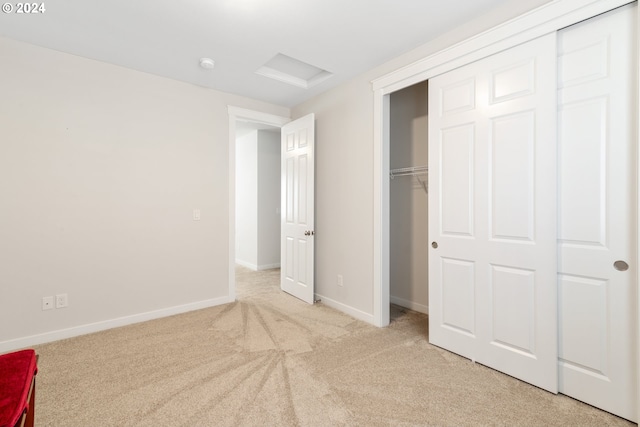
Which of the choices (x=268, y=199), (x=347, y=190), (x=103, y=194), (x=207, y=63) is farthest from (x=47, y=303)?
(x=268, y=199)

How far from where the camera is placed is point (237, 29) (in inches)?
92.0

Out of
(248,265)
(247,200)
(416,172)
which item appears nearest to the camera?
(416,172)

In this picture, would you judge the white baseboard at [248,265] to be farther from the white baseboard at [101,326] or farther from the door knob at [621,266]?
the door knob at [621,266]

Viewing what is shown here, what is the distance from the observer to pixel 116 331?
2840 mm

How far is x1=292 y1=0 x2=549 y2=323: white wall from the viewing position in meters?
3.05

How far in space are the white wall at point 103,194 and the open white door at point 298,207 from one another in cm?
80

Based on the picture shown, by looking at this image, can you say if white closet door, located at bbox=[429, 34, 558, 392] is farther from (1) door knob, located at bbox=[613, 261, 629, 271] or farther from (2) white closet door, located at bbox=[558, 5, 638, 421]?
(1) door knob, located at bbox=[613, 261, 629, 271]

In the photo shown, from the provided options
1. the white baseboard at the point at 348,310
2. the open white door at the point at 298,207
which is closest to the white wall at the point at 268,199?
the open white door at the point at 298,207

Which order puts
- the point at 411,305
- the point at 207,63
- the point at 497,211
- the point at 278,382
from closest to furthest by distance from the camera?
the point at 278,382 → the point at 497,211 → the point at 207,63 → the point at 411,305

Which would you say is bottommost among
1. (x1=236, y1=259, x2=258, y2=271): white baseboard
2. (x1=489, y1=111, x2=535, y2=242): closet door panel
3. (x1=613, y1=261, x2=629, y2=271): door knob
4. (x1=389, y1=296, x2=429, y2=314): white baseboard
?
(x1=389, y1=296, x2=429, y2=314): white baseboard

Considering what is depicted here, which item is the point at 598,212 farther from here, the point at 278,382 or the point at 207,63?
the point at 207,63

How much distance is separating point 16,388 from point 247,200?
16.3 ft

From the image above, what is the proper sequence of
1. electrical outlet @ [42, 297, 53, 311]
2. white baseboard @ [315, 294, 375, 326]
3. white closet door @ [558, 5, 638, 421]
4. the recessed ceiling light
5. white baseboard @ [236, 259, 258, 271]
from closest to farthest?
white closet door @ [558, 5, 638, 421], electrical outlet @ [42, 297, 53, 311], the recessed ceiling light, white baseboard @ [315, 294, 375, 326], white baseboard @ [236, 259, 258, 271]

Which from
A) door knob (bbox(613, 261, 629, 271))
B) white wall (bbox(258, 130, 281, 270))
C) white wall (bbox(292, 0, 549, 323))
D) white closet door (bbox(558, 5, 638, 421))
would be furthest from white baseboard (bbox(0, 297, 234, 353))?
door knob (bbox(613, 261, 629, 271))
